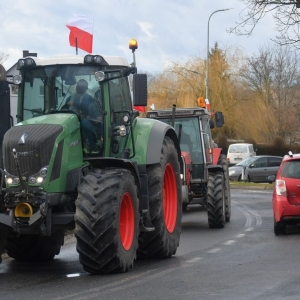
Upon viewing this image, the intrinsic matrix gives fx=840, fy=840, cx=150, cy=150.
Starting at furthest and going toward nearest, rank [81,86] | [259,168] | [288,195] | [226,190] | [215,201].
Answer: [259,168] < [226,190] < [215,201] < [288,195] < [81,86]

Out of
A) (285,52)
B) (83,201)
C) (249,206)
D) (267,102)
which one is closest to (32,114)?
(83,201)

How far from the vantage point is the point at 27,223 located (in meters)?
9.99

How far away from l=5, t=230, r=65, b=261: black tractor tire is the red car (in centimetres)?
515

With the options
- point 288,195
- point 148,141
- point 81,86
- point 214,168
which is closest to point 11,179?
point 81,86

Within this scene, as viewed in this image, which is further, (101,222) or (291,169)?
(291,169)

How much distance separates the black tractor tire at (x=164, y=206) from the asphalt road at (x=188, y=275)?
0.69ft

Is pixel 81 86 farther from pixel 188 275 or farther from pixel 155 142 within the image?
pixel 188 275

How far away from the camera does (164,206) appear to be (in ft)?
41.3

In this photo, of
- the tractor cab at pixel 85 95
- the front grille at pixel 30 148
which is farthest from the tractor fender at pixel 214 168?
the front grille at pixel 30 148

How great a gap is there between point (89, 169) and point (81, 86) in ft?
3.72

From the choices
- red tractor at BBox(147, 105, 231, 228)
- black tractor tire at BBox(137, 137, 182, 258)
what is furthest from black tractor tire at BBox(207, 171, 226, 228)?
black tractor tire at BBox(137, 137, 182, 258)

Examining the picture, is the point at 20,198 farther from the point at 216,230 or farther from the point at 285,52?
the point at 285,52

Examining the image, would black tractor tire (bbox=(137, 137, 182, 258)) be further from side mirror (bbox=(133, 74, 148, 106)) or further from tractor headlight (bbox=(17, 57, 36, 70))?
tractor headlight (bbox=(17, 57, 36, 70))

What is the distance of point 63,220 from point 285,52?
59604 millimetres
